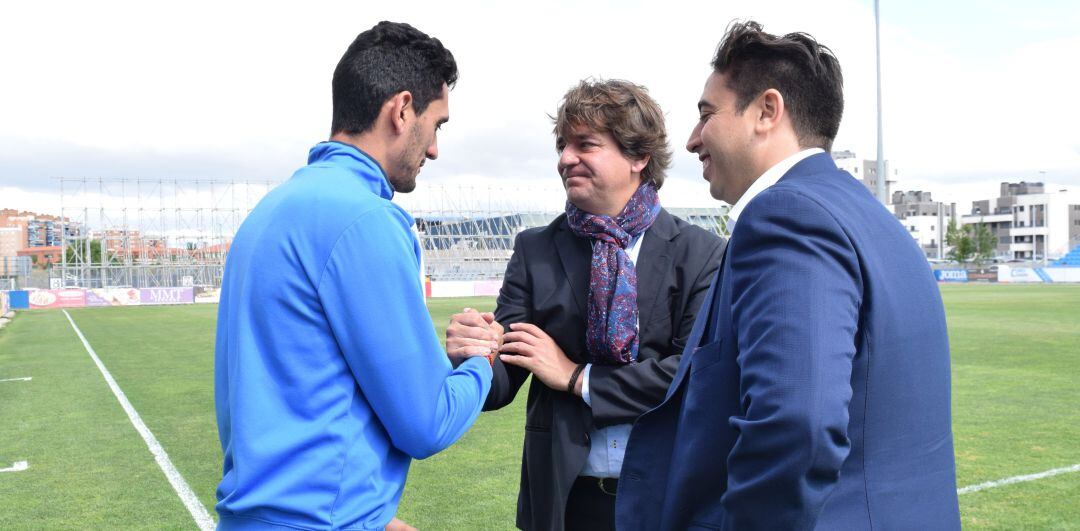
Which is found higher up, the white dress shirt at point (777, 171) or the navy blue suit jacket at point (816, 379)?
the white dress shirt at point (777, 171)

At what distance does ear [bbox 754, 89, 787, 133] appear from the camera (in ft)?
5.92

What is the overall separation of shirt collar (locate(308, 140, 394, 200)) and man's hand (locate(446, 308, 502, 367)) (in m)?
0.44

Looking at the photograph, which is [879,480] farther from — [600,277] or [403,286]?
[600,277]

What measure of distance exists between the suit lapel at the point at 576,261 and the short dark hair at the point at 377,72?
884 mm

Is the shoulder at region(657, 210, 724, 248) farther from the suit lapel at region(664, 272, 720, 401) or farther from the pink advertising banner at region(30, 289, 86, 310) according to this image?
the pink advertising banner at region(30, 289, 86, 310)

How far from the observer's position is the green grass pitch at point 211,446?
6.23 meters

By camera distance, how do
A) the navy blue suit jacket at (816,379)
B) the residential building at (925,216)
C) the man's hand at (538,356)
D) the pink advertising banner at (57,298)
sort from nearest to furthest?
the navy blue suit jacket at (816,379) → the man's hand at (538,356) → the pink advertising banner at (57,298) → the residential building at (925,216)

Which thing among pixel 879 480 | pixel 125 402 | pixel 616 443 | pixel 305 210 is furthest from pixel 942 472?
pixel 125 402

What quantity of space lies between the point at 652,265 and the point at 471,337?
71 centimetres

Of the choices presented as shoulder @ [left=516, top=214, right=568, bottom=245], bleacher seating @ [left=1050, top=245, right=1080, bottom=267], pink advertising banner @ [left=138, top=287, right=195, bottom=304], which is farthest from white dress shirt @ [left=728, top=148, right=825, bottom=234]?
bleacher seating @ [left=1050, top=245, right=1080, bottom=267]

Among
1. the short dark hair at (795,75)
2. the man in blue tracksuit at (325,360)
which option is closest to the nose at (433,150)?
the man in blue tracksuit at (325,360)

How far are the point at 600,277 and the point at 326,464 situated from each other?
1.15 metres

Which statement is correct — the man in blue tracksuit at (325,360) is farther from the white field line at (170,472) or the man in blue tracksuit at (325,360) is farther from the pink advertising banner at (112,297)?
the pink advertising banner at (112,297)

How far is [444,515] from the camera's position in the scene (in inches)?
242
